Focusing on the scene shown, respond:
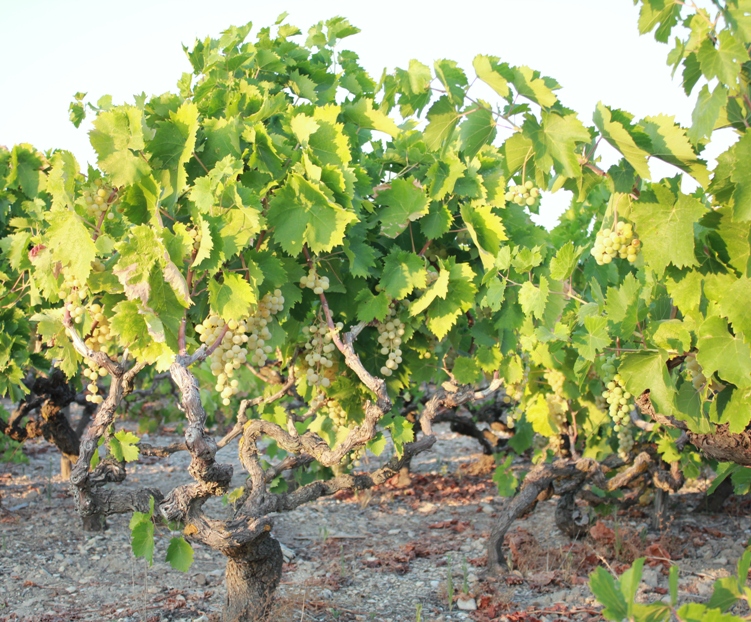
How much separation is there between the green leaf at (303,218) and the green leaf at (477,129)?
Result: 59cm

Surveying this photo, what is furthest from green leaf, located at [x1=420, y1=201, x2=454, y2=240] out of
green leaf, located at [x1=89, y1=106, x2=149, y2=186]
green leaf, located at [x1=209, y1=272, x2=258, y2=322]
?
green leaf, located at [x1=89, y1=106, x2=149, y2=186]

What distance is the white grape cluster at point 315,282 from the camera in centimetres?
372

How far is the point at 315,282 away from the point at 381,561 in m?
3.83

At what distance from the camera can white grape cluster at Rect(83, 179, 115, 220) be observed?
12.0ft

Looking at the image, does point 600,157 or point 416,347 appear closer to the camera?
point 600,157

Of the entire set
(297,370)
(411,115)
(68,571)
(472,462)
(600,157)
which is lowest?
(472,462)

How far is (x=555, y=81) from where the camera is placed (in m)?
2.93

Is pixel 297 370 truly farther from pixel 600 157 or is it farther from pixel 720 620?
pixel 720 620

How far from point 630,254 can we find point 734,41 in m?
0.99

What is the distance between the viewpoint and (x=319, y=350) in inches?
160

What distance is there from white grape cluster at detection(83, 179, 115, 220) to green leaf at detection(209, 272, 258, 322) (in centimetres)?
83

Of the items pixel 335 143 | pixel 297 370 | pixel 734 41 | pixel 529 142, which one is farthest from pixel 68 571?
pixel 734 41

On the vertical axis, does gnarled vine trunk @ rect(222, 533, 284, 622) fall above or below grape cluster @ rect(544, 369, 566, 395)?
below

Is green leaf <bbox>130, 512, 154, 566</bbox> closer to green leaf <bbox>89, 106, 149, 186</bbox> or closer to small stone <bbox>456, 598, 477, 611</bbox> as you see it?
A: green leaf <bbox>89, 106, 149, 186</bbox>
